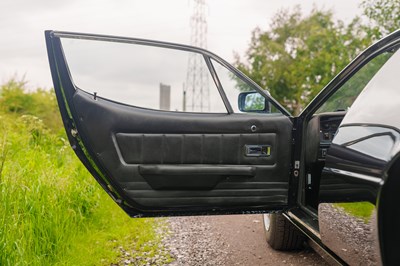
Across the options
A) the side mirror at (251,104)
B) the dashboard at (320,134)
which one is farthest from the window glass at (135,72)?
the dashboard at (320,134)

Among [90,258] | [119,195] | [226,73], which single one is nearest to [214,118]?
[226,73]

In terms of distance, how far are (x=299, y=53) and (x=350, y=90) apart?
902 inches

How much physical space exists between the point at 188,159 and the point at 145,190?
1.19 ft

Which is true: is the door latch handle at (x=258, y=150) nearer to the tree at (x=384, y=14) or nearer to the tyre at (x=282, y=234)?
the tyre at (x=282, y=234)

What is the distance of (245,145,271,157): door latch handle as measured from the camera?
279 centimetres

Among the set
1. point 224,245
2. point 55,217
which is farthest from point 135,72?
point 224,245

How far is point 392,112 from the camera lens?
163cm

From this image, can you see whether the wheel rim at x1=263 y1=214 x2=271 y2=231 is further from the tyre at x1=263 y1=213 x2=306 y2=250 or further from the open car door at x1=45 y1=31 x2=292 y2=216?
the open car door at x1=45 y1=31 x2=292 y2=216

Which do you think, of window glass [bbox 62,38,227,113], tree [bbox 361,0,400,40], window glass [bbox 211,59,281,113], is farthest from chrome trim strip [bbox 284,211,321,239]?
tree [bbox 361,0,400,40]

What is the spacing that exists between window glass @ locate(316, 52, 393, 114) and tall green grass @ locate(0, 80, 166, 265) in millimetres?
2113

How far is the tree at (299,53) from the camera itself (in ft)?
71.5

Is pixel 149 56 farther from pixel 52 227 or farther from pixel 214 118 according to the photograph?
pixel 52 227

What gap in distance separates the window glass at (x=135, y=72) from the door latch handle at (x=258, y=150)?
314mm

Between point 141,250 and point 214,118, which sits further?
point 141,250
